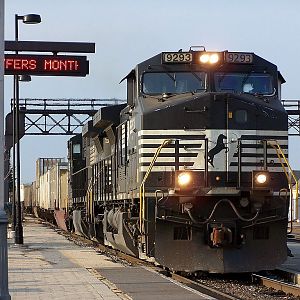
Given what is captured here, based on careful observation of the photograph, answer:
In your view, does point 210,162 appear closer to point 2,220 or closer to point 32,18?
point 2,220

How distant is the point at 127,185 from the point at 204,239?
3122 mm

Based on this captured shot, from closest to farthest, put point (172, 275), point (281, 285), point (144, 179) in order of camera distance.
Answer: point (281, 285), point (144, 179), point (172, 275)

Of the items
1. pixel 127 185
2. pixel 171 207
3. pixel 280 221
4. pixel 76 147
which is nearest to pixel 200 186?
pixel 171 207

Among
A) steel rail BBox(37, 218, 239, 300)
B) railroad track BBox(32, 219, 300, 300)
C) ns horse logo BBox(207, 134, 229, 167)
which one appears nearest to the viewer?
steel rail BBox(37, 218, 239, 300)

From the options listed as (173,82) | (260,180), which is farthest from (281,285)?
(173,82)

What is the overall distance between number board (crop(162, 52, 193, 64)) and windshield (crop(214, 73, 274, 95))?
66 cm

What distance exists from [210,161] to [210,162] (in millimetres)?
20

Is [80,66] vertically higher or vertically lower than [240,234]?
higher

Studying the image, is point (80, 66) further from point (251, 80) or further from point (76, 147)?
point (76, 147)

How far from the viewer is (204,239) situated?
1474 cm

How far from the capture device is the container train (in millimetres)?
14688

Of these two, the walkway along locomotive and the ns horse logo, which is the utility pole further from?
the ns horse logo

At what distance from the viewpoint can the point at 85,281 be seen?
47.1ft

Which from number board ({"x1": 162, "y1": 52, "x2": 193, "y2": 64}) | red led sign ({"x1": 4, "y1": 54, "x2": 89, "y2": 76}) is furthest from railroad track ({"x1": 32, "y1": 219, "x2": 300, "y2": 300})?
red led sign ({"x1": 4, "y1": 54, "x2": 89, "y2": 76})
